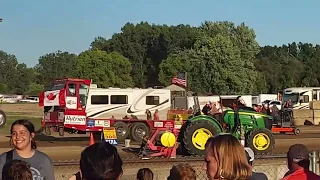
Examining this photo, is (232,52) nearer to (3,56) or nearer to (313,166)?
(313,166)

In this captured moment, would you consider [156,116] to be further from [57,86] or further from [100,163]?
[100,163]

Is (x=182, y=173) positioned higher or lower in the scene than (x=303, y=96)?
lower

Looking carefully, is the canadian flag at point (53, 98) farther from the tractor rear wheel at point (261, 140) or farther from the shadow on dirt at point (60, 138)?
the tractor rear wheel at point (261, 140)

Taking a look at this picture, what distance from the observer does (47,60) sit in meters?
142

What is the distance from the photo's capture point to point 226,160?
346 cm

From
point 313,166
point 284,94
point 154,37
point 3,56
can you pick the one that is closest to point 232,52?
point 284,94

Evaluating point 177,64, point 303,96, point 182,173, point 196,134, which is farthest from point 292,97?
point 182,173

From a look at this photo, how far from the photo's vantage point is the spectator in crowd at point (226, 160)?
3.45m

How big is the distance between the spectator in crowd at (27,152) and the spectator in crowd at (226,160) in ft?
7.28

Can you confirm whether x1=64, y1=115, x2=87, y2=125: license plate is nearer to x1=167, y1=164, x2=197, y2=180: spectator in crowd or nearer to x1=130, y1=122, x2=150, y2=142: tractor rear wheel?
x1=130, y1=122, x2=150, y2=142: tractor rear wheel

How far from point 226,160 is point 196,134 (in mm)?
14291

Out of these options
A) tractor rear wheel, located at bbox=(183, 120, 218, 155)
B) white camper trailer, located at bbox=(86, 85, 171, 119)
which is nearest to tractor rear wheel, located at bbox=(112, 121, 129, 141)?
white camper trailer, located at bbox=(86, 85, 171, 119)

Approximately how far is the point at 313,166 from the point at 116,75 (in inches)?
3446

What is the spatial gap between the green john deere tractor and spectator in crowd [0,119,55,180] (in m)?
11.9
